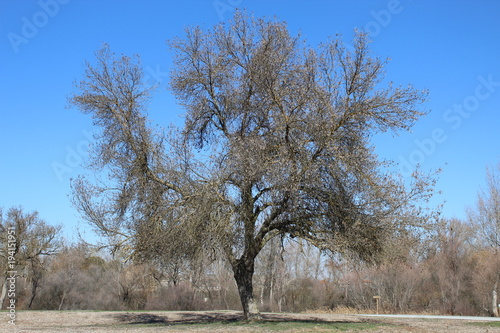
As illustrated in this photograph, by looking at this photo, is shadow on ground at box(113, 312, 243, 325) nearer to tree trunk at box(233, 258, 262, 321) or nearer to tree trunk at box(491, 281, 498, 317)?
tree trunk at box(233, 258, 262, 321)

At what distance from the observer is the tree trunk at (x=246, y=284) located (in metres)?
17.3

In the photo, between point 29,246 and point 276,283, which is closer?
point 29,246

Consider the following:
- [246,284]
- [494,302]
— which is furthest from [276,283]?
[246,284]

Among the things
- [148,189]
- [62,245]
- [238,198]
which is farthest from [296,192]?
[62,245]

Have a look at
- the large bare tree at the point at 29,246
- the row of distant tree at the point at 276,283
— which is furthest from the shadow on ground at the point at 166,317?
the large bare tree at the point at 29,246

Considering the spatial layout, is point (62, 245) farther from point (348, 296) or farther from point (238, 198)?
point (238, 198)

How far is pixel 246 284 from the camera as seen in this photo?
57.4 feet

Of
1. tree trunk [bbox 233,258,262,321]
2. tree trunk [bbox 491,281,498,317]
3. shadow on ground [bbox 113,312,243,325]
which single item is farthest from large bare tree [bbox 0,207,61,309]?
tree trunk [bbox 491,281,498,317]

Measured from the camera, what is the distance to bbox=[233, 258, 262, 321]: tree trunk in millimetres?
17281

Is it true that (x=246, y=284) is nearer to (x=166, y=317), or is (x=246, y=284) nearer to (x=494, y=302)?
(x=166, y=317)

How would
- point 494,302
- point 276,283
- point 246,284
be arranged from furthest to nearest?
1. point 276,283
2. point 494,302
3. point 246,284

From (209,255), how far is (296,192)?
4.36m

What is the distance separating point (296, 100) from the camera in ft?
49.0

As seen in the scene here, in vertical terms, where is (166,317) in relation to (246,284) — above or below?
below
